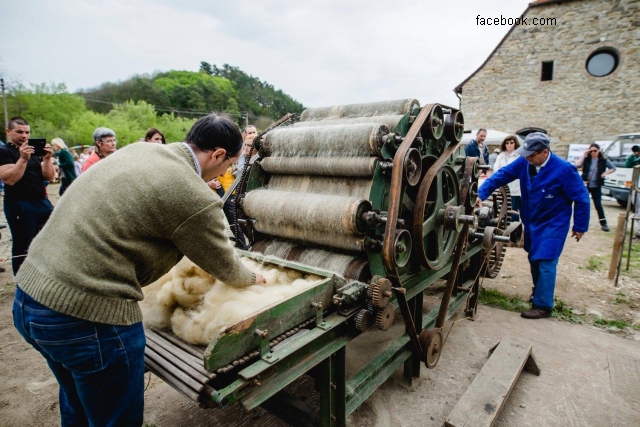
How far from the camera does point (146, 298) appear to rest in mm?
2191

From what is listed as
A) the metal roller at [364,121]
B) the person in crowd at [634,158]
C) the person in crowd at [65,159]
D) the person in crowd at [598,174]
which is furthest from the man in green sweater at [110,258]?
the person in crowd at [634,158]

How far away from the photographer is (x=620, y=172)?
10250 millimetres

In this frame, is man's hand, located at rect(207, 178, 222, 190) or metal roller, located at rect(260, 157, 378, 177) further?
man's hand, located at rect(207, 178, 222, 190)

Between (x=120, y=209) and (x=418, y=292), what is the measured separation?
2269 millimetres

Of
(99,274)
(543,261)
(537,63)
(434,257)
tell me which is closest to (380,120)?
(434,257)

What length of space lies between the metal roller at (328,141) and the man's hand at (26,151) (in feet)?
9.86

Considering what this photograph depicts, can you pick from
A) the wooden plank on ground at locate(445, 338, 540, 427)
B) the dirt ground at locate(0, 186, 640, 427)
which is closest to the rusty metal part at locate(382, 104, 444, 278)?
the wooden plank on ground at locate(445, 338, 540, 427)

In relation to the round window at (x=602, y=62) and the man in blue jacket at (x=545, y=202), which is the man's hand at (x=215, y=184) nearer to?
the man in blue jacket at (x=545, y=202)

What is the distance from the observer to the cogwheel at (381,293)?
7.22 feet

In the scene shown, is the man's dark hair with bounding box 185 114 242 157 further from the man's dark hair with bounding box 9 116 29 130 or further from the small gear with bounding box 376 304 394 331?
the man's dark hair with bounding box 9 116 29 130

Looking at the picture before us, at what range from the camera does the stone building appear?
15812 mm

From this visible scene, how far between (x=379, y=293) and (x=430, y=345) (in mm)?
1015

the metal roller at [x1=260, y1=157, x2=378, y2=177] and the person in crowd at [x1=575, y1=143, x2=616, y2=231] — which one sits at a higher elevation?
the metal roller at [x1=260, y1=157, x2=378, y2=177]

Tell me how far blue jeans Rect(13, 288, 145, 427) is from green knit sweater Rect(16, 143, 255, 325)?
64mm
